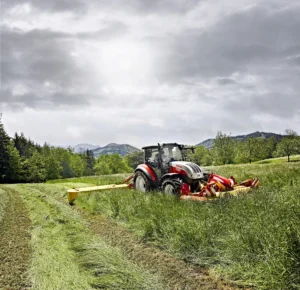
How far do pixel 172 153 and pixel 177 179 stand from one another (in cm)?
193

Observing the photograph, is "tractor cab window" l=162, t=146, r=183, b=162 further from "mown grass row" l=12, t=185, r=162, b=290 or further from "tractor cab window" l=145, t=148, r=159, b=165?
"mown grass row" l=12, t=185, r=162, b=290

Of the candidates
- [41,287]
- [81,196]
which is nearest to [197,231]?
Answer: [41,287]

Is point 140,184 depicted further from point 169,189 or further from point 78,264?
point 78,264

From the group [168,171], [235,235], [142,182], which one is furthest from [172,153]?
[235,235]

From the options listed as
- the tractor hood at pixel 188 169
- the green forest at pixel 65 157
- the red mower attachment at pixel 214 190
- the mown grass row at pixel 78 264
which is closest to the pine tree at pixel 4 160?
the green forest at pixel 65 157

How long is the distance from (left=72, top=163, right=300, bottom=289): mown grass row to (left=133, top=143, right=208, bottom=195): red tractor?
2507 millimetres

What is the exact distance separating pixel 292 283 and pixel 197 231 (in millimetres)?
2270

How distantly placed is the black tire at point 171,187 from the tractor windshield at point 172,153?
158 cm

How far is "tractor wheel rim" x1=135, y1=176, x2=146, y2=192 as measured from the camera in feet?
43.4

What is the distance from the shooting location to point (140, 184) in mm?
13430

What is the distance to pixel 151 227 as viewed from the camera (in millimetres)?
7043

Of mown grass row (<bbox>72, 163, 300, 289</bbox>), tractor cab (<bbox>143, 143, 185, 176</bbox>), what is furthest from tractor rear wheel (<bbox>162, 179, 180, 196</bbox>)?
mown grass row (<bbox>72, 163, 300, 289</bbox>)

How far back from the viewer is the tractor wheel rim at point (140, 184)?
13.2m

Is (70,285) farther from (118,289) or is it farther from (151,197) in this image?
(151,197)
